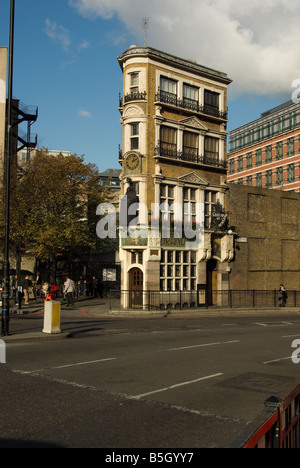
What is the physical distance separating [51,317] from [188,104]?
69.3ft

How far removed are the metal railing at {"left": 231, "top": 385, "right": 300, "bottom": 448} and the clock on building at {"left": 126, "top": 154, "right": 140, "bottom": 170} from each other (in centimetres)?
2683

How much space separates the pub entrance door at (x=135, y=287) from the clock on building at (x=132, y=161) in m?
6.83

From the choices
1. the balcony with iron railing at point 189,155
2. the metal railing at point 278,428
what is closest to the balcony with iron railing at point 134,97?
the balcony with iron railing at point 189,155

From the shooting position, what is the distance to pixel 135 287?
100 feet

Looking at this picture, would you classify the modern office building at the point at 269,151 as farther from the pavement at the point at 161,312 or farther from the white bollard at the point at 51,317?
the white bollard at the point at 51,317

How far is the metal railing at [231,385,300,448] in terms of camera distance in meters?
3.34

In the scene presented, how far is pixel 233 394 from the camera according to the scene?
8586mm

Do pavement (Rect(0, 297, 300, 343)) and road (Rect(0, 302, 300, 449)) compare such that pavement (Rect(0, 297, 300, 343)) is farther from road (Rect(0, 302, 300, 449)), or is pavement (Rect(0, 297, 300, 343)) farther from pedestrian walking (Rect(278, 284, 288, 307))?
road (Rect(0, 302, 300, 449))

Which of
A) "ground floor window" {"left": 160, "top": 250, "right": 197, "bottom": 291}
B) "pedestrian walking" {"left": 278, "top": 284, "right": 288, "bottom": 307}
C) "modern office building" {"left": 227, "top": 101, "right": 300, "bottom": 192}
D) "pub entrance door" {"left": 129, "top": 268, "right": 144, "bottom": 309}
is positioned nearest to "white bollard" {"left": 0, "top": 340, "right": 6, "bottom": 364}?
"pub entrance door" {"left": 129, "top": 268, "right": 144, "bottom": 309}

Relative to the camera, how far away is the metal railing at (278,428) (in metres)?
3.34

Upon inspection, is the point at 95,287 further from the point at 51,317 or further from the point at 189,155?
the point at 51,317

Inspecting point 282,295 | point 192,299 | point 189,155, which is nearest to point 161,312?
point 192,299

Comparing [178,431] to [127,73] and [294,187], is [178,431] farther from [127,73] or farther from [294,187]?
[294,187]
